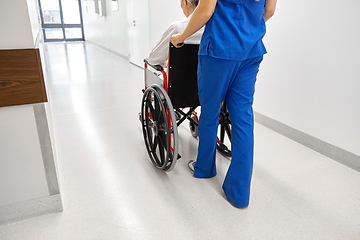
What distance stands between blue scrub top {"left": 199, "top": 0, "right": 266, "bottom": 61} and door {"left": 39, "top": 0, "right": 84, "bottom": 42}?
41.0ft

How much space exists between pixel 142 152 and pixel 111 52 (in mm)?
7017

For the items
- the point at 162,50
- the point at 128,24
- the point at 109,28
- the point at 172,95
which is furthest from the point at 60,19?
the point at 172,95

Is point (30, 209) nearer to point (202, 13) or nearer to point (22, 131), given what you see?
point (22, 131)

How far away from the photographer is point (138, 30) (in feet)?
19.2

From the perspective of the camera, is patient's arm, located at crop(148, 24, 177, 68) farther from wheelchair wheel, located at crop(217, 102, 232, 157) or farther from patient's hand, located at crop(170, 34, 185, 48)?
wheelchair wheel, located at crop(217, 102, 232, 157)

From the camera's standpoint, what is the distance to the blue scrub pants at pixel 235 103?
54.9 inches

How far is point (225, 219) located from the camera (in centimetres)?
144

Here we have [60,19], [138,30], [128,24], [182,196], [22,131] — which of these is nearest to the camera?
[22,131]

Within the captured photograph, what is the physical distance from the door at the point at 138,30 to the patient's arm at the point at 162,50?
146 inches

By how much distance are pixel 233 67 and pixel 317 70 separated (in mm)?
1179

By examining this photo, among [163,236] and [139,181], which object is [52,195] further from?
[163,236]

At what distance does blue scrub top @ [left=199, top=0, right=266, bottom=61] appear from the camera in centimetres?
127

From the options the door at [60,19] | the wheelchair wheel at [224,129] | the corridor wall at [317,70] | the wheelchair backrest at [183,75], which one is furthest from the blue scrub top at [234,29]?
the door at [60,19]

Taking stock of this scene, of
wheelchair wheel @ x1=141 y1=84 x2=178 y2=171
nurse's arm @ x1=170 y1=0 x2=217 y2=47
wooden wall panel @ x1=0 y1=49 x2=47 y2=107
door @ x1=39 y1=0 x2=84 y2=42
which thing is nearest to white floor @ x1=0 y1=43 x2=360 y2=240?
wheelchair wheel @ x1=141 y1=84 x2=178 y2=171
